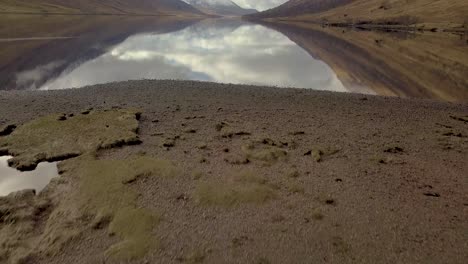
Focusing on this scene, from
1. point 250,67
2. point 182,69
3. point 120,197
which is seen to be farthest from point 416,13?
point 120,197

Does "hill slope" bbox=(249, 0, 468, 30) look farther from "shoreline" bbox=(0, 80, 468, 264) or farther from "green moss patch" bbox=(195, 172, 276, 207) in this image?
"green moss patch" bbox=(195, 172, 276, 207)

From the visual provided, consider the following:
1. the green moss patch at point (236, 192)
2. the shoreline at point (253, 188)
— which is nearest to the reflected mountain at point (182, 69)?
the shoreline at point (253, 188)

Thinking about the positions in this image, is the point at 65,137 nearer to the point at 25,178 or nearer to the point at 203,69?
the point at 25,178

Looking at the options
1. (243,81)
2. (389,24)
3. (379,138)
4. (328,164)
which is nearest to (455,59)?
(243,81)

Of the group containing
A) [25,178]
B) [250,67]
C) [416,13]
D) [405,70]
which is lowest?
[250,67]

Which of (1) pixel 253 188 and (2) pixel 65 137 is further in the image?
(2) pixel 65 137

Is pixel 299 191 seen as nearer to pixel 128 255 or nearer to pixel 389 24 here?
pixel 128 255

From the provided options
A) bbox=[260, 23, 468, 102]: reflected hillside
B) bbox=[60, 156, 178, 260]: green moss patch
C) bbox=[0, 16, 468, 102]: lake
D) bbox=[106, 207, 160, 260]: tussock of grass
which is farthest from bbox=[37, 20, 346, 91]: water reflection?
bbox=[106, 207, 160, 260]: tussock of grass
